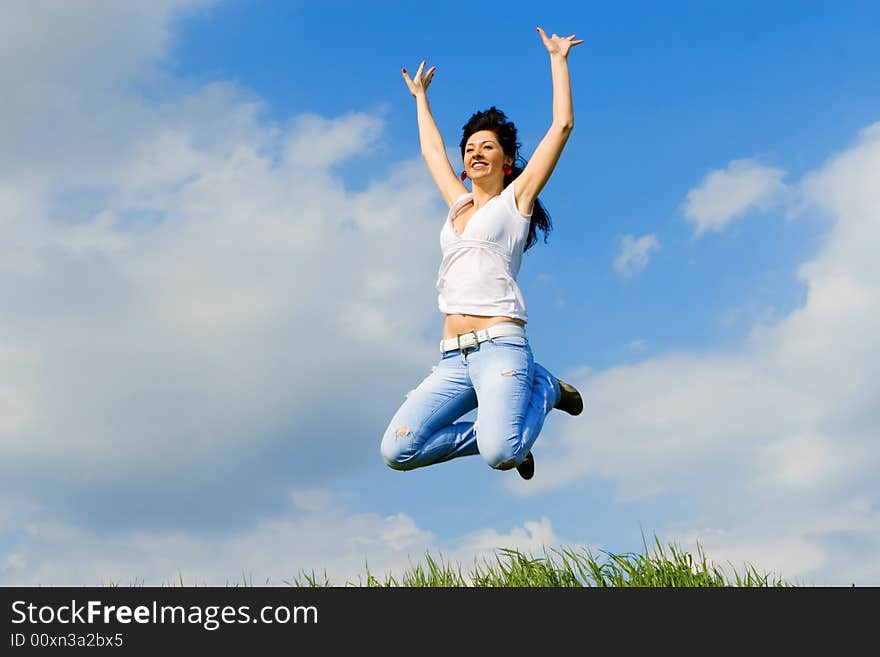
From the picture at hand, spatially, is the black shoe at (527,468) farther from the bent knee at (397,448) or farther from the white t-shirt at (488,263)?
the white t-shirt at (488,263)

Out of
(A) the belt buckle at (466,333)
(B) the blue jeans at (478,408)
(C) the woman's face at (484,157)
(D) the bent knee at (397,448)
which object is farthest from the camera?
(C) the woman's face at (484,157)

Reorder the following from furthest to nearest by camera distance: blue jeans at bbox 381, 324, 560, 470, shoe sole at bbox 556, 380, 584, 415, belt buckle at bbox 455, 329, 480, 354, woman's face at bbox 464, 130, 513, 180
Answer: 1. shoe sole at bbox 556, 380, 584, 415
2. woman's face at bbox 464, 130, 513, 180
3. belt buckle at bbox 455, 329, 480, 354
4. blue jeans at bbox 381, 324, 560, 470

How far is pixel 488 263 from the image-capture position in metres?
6.74

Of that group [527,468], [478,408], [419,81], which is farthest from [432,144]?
[527,468]

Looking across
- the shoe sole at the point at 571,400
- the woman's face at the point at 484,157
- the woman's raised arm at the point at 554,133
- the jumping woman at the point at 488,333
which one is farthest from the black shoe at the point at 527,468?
the woman's face at the point at 484,157

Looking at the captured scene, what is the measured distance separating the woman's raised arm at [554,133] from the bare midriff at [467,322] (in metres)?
0.81

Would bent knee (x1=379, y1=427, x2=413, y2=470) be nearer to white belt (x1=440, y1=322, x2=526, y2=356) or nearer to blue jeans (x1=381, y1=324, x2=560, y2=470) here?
blue jeans (x1=381, y1=324, x2=560, y2=470)

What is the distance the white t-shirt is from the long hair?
38 cm

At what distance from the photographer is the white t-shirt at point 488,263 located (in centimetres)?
670

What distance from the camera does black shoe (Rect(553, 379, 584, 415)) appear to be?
7312mm

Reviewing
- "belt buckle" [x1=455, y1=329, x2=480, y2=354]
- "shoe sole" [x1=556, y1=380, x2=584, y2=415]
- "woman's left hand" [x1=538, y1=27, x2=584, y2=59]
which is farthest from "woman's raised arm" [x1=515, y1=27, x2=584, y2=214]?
"shoe sole" [x1=556, y1=380, x2=584, y2=415]
